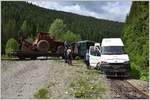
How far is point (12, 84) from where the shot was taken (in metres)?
18.5

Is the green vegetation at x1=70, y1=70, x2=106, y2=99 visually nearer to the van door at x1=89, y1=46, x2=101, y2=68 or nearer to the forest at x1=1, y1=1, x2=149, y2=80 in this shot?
the forest at x1=1, y1=1, x2=149, y2=80

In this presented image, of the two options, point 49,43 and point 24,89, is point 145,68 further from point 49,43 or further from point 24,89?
point 49,43

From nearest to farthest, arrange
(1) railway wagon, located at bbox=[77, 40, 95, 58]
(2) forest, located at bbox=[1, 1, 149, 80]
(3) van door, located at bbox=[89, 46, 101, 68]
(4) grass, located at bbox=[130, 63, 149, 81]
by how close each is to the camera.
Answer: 1. (4) grass, located at bbox=[130, 63, 149, 81]
2. (2) forest, located at bbox=[1, 1, 149, 80]
3. (3) van door, located at bbox=[89, 46, 101, 68]
4. (1) railway wagon, located at bbox=[77, 40, 95, 58]

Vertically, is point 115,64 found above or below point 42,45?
below

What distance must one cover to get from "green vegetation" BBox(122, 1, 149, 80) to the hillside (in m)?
80.3

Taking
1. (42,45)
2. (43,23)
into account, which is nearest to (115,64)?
(42,45)

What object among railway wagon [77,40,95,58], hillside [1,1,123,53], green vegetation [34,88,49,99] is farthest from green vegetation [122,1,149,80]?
hillside [1,1,123,53]

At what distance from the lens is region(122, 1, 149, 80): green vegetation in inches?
933

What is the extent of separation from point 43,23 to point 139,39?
125911 mm

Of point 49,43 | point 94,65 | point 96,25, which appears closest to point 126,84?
point 94,65

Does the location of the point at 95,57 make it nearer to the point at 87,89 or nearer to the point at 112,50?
the point at 112,50

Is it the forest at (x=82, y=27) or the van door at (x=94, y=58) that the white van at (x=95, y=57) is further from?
the forest at (x=82, y=27)

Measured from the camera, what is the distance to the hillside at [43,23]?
120450 mm

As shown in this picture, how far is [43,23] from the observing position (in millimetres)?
150625
